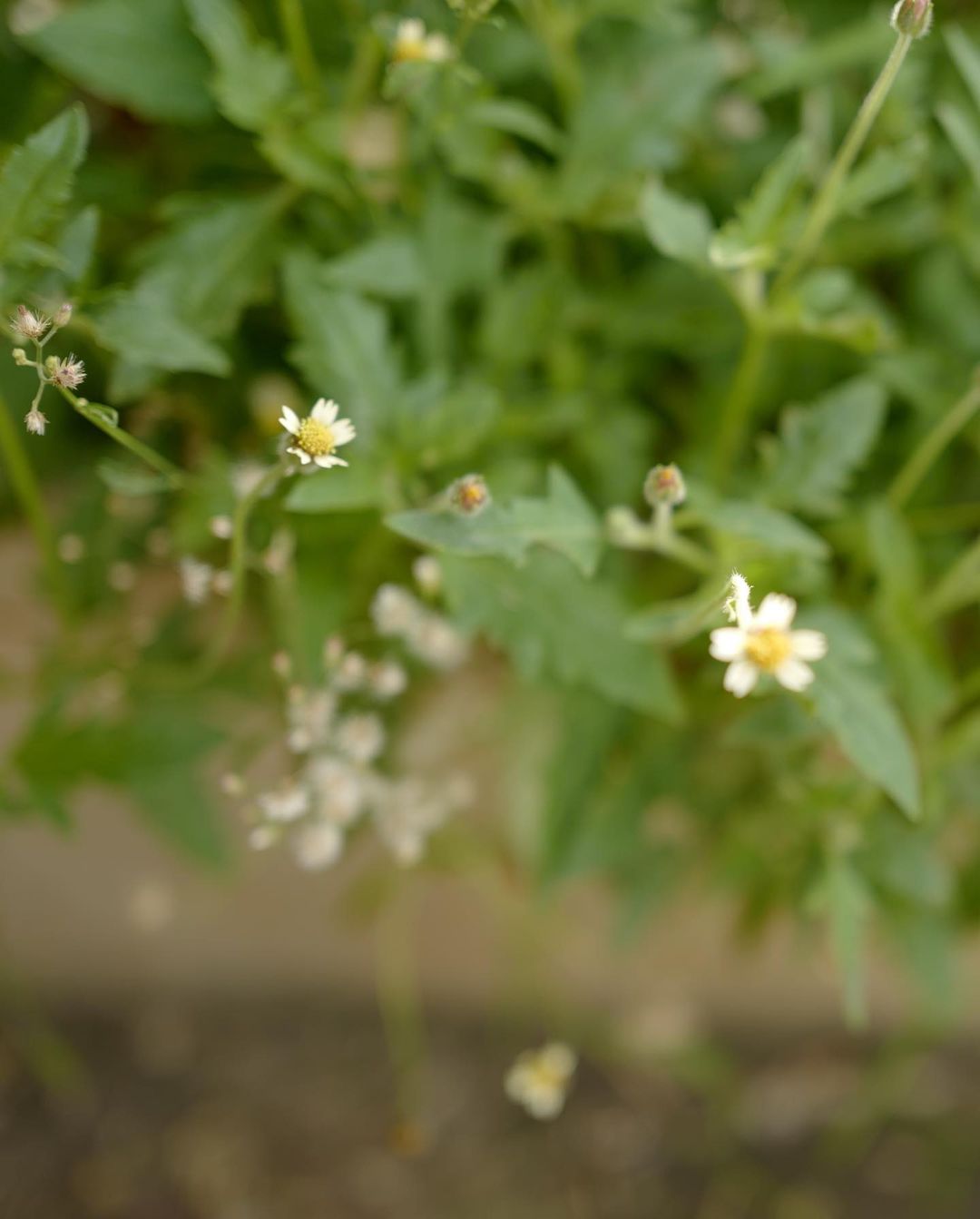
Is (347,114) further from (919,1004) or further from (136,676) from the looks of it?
(919,1004)

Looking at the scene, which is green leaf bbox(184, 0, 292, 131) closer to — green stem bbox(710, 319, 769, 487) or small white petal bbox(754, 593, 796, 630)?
green stem bbox(710, 319, 769, 487)

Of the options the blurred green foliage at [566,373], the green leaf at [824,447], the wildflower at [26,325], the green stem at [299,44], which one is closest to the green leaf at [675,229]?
the blurred green foliage at [566,373]

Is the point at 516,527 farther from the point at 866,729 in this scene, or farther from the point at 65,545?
the point at 65,545

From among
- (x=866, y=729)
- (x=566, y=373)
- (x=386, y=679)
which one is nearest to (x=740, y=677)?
(x=866, y=729)

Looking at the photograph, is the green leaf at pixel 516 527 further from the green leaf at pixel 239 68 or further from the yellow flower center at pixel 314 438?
the green leaf at pixel 239 68

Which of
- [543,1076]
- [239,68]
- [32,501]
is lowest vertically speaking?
[543,1076]
